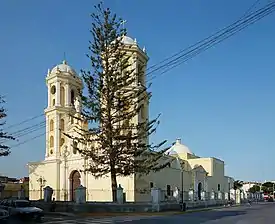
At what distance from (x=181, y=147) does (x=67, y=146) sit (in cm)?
2449

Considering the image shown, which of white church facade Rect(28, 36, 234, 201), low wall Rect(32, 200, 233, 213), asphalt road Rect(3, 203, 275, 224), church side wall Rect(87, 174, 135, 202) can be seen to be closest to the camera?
asphalt road Rect(3, 203, 275, 224)

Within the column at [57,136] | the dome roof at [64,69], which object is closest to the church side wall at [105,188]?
the column at [57,136]

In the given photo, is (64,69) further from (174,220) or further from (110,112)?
(174,220)

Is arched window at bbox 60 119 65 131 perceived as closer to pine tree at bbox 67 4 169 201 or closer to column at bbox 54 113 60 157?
column at bbox 54 113 60 157

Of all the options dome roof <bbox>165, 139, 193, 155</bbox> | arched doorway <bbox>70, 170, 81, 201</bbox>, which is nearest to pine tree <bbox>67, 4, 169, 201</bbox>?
arched doorway <bbox>70, 170, 81, 201</bbox>

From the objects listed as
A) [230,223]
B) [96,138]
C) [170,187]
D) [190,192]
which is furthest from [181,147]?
[230,223]

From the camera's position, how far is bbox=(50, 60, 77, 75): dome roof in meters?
61.6

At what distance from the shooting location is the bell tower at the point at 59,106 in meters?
60.5

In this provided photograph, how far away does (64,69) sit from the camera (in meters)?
62.3

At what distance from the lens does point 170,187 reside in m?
60.9

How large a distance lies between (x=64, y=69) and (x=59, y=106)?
549cm

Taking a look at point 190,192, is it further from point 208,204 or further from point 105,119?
point 105,119

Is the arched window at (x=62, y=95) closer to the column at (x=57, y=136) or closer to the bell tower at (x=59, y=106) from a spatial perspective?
the bell tower at (x=59, y=106)

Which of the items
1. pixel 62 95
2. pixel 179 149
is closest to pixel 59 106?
pixel 62 95
